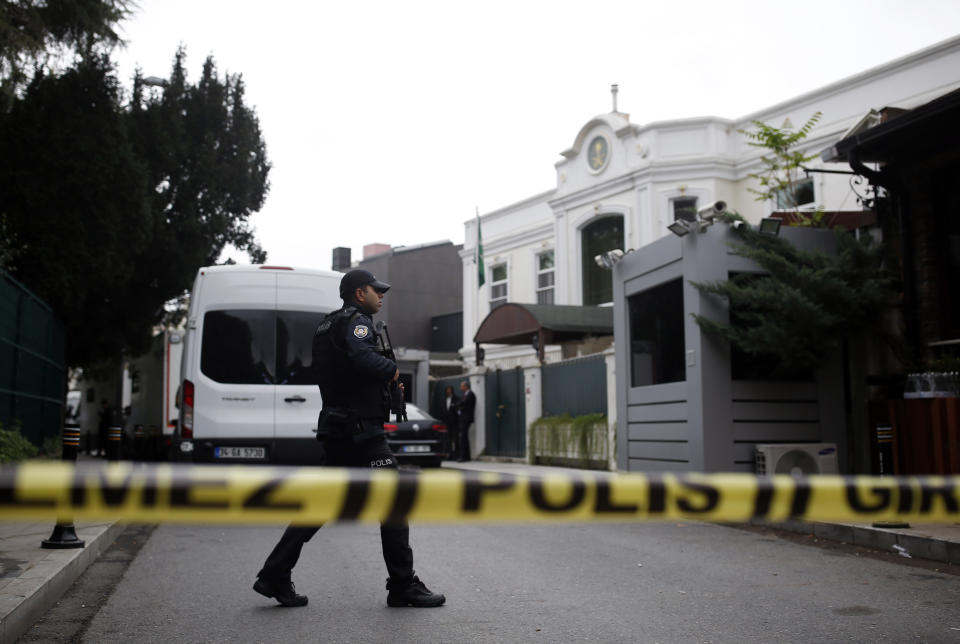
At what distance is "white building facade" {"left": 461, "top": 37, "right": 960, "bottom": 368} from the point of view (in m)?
17.3

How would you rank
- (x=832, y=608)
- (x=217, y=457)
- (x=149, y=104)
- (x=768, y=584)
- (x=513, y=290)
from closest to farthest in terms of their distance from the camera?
(x=832, y=608) < (x=768, y=584) < (x=217, y=457) < (x=149, y=104) < (x=513, y=290)

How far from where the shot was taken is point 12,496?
1.90 meters

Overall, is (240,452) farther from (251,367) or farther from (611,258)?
(611,258)

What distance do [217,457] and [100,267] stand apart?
7.25 metres

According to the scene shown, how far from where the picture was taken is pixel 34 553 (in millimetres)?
6438

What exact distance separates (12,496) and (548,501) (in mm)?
1213

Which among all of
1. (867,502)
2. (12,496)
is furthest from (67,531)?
(867,502)

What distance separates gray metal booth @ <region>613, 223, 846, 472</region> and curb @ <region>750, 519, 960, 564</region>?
1622 millimetres

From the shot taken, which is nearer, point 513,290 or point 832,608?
point 832,608

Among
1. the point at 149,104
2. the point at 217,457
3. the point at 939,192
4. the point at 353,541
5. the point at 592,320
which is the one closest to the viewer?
the point at 353,541

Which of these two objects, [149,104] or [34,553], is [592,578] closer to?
[34,553]

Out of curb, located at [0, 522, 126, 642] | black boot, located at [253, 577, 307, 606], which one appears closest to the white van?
curb, located at [0, 522, 126, 642]

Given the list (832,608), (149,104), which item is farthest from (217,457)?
(149,104)

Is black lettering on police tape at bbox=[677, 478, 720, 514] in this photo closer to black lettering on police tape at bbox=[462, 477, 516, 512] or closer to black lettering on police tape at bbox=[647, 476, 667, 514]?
black lettering on police tape at bbox=[647, 476, 667, 514]
